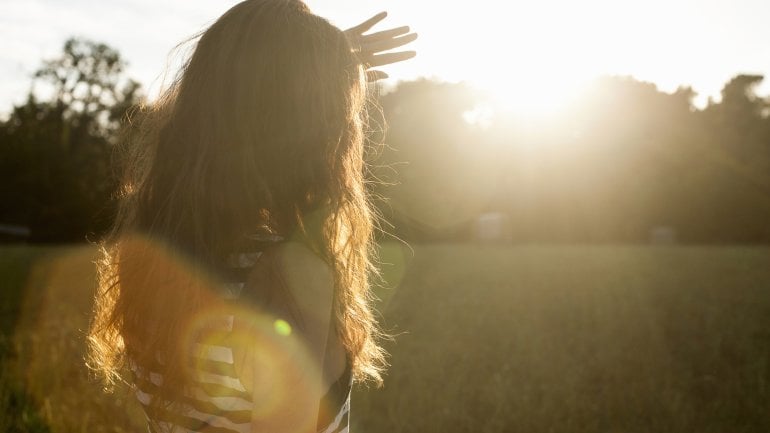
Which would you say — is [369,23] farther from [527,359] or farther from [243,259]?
[527,359]

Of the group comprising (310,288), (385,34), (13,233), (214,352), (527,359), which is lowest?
(13,233)

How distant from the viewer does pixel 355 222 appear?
180 cm

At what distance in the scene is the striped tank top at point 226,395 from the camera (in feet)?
4.75

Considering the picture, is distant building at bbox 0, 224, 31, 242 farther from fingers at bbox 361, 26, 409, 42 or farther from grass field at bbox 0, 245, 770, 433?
fingers at bbox 361, 26, 409, 42

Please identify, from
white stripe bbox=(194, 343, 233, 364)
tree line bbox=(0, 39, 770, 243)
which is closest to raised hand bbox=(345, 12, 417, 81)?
white stripe bbox=(194, 343, 233, 364)

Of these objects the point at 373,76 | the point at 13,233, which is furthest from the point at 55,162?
the point at 373,76

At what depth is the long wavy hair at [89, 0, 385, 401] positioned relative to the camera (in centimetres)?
151

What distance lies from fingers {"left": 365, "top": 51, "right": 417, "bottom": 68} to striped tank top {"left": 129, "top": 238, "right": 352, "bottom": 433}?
1.00 meters

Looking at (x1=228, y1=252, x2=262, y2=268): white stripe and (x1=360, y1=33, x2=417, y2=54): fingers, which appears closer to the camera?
(x1=228, y1=252, x2=262, y2=268): white stripe

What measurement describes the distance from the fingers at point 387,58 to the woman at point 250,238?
0.52 meters

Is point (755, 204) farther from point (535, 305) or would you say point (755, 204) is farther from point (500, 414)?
point (500, 414)

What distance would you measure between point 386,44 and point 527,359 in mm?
5633

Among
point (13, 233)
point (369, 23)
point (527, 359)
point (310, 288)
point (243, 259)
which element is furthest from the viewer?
point (13, 233)

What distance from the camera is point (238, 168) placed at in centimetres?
152
